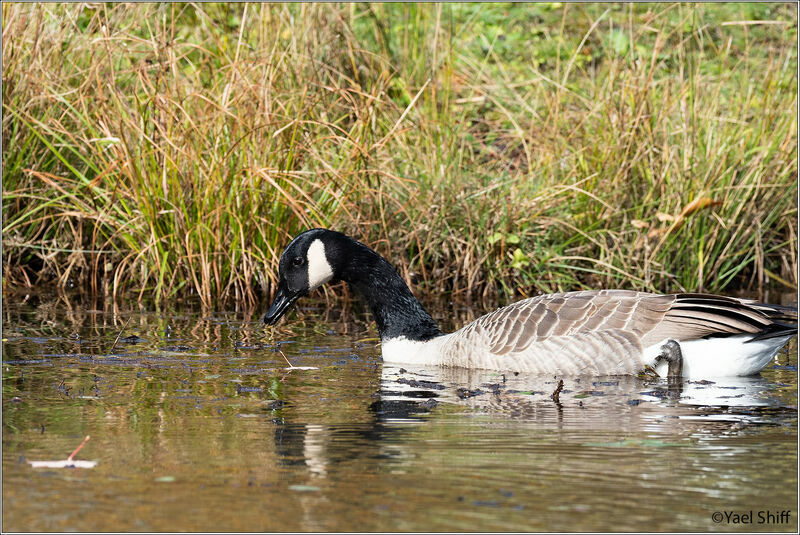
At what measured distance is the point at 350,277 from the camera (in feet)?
31.2

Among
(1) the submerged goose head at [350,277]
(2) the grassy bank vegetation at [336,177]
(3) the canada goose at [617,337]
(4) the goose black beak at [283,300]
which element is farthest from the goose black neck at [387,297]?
(2) the grassy bank vegetation at [336,177]

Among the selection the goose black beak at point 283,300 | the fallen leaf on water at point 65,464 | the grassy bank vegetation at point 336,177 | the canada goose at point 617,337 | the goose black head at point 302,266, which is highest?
the grassy bank vegetation at point 336,177

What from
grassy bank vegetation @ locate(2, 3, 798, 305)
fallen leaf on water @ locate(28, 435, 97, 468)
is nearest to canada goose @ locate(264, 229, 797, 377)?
grassy bank vegetation @ locate(2, 3, 798, 305)

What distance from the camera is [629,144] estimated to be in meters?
11.8

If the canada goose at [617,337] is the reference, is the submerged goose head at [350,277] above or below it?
above

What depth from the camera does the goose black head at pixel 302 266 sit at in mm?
9148

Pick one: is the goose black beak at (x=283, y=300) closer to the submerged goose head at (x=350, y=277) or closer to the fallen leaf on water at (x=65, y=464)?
the submerged goose head at (x=350, y=277)

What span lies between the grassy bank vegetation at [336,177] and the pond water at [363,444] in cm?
205

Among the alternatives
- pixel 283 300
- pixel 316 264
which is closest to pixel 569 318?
pixel 316 264

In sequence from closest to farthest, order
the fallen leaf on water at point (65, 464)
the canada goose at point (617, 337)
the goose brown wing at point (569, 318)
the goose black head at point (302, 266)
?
the fallen leaf on water at point (65, 464)
the canada goose at point (617, 337)
the goose brown wing at point (569, 318)
the goose black head at point (302, 266)

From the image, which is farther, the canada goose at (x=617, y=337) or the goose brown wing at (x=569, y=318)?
the goose brown wing at (x=569, y=318)

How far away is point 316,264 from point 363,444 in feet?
11.1

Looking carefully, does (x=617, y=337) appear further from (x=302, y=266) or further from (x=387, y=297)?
(x=302, y=266)

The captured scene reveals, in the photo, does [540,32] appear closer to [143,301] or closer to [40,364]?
[143,301]
